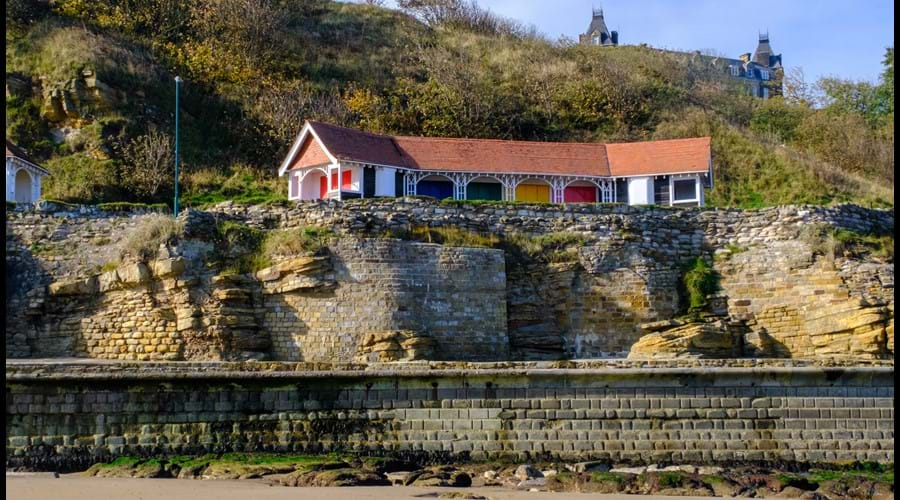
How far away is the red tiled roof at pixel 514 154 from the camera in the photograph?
27062 mm

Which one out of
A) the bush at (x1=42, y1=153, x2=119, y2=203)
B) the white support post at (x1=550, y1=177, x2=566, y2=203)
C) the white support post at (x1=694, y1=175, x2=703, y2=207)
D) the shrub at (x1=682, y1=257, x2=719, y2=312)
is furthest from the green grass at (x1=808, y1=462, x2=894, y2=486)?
the bush at (x1=42, y1=153, x2=119, y2=203)

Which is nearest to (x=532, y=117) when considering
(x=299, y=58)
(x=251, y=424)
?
(x=299, y=58)

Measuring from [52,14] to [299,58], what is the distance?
318 inches

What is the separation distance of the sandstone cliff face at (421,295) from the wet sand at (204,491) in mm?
6363

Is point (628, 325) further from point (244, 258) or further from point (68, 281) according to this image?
point (68, 281)

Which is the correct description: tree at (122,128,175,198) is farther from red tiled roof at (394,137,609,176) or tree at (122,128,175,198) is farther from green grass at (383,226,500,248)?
green grass at (383,226,500,248)

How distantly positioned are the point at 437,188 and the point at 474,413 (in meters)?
14.0

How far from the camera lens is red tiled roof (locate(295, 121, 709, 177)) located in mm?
27062

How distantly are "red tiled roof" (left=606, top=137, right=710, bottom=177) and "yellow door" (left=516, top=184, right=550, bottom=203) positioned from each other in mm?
1832

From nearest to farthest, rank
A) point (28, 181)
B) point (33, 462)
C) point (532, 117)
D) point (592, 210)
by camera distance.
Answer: point (33, 462) → point (592, 210) → point (28, 181) → point (532, 117)

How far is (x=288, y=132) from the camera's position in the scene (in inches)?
1296

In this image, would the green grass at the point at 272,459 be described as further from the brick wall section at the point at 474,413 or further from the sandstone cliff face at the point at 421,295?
the sandstone cliff face at the point at 421,295

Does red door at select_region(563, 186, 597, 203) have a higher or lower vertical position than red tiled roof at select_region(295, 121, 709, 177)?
lower

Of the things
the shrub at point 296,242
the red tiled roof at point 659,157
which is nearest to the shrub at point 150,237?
the shrub at point 296,242
